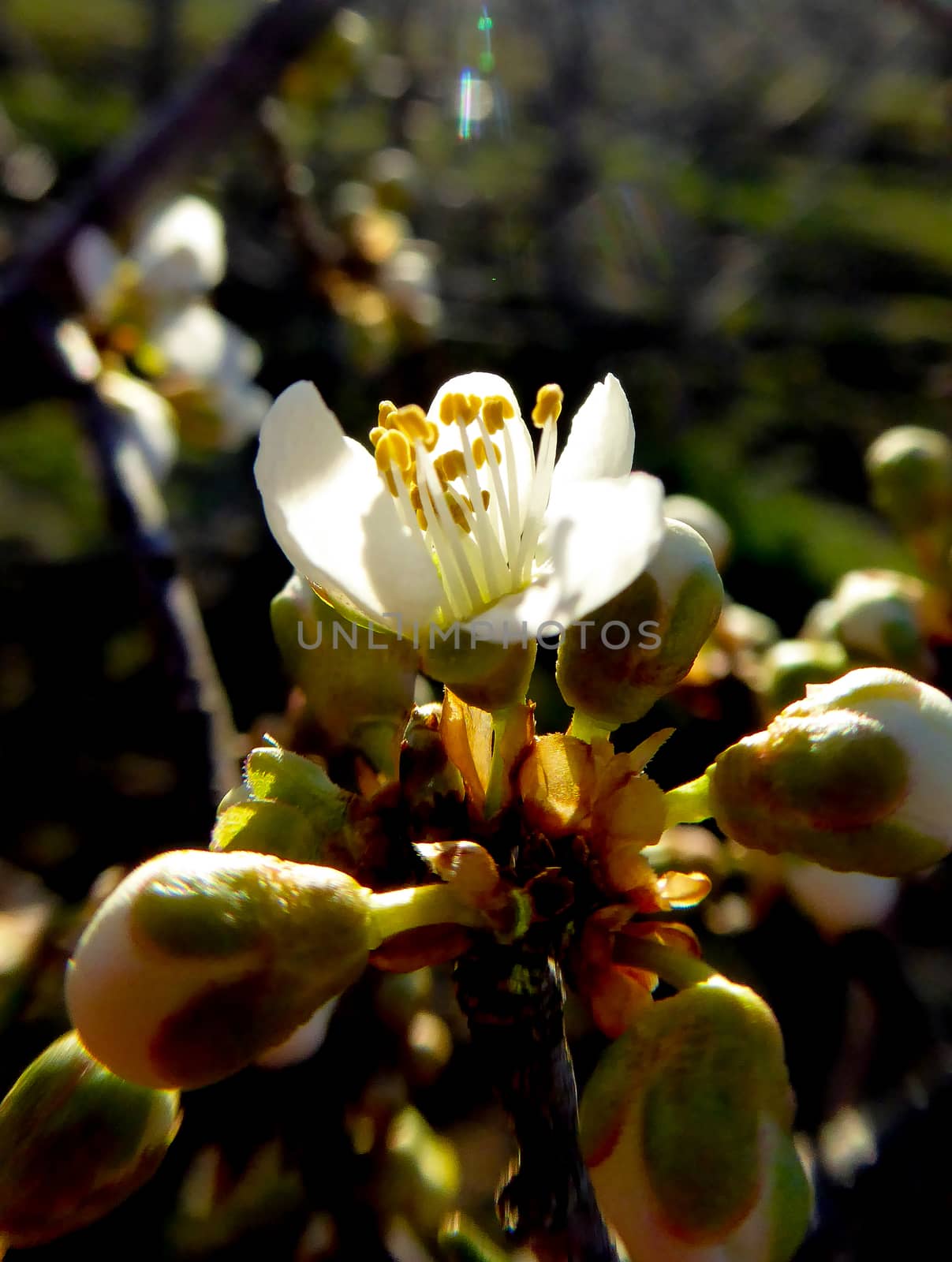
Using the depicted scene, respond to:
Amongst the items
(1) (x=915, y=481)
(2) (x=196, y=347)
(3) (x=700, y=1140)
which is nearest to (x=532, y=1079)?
(3) (x=700, y=1140)

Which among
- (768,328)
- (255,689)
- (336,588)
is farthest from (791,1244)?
(768,328)

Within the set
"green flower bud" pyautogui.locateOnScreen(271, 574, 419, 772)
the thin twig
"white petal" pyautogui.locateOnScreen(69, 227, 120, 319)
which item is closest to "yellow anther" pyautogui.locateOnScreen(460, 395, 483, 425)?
"green flower bud" pyautogui.locateOnScreen(271, 574, 419, 772)

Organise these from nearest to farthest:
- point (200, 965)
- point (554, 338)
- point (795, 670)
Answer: point (200, 965) → point (795, 670) → point (554, 338)

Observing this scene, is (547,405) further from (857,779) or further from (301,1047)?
(301,1047)

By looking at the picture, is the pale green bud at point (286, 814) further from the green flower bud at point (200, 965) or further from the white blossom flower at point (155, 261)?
the white blossom flower at point (155, 261)

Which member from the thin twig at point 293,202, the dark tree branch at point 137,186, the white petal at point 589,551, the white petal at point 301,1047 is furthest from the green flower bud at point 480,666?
the thin twig at point 293,202

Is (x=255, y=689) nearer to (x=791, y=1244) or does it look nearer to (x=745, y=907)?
(x=745, y=907)
